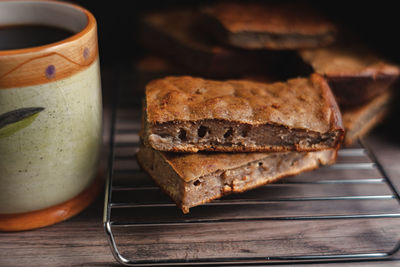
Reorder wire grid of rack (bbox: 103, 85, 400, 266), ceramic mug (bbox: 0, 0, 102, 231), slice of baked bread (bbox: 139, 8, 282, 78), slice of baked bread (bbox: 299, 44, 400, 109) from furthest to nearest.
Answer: slice of baked bread (bbox: 139, 8, 282, 78) < slice of baked bread (bbox: 299, 44, 400, 109) < wire grid of rack (bbox: 103, 85, 400, 266) < ceramic mug (bbox: 0, 0, 102, 231)

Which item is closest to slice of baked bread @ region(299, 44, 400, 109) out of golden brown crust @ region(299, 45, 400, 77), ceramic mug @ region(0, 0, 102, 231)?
golden brown crust @ region(299, 45, 400, 77)

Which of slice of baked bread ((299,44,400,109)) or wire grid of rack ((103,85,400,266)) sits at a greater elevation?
slice of baked bread ((299,44,400,109))

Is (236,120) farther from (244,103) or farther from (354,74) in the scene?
(354,74)

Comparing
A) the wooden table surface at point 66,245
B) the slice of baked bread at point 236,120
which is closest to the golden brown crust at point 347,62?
the slice of baked bread at point 236,120

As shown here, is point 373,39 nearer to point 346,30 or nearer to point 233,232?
point 346,30

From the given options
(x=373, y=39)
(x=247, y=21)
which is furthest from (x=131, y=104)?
(x=373, y=39)

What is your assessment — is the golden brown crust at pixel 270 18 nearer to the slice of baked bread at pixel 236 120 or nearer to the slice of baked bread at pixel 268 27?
the slice of baked bread at pixel 268 27

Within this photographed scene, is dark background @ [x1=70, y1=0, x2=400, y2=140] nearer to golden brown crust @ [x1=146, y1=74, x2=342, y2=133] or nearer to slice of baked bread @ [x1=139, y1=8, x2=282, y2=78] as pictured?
slice of baked bread @ [x1=139, y1=8, x2=282, y2=78]
